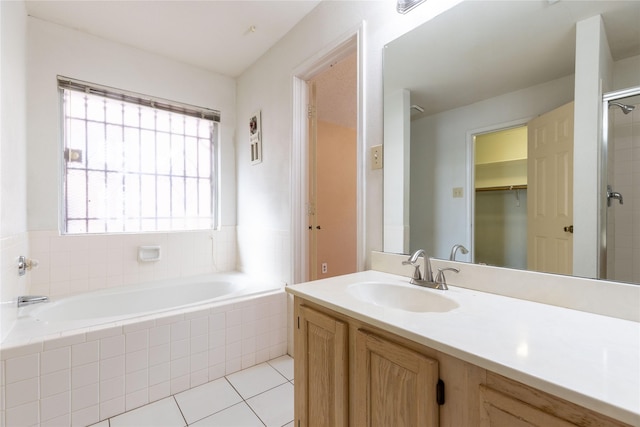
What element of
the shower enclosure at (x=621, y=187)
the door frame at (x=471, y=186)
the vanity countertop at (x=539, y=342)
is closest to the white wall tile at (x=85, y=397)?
the vanity countertop at (x=539, y=342)

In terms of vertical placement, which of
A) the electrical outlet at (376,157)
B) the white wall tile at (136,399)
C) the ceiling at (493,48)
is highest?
the ceiling at (493,48)

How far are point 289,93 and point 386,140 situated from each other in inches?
41.7

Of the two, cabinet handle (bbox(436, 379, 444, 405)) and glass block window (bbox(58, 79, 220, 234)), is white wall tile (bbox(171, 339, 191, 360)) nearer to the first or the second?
glass block window (bbox(58, 79, 220, 234))

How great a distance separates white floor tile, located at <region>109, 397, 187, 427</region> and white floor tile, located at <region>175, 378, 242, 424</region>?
0.13 feet

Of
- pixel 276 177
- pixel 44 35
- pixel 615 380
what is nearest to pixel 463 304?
pixel 615 380

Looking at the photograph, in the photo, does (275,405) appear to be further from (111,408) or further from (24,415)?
(24,415)

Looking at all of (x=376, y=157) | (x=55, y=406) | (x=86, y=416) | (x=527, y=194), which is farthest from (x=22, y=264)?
(x=527, y=194)

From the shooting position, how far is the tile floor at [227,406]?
1.47 meters

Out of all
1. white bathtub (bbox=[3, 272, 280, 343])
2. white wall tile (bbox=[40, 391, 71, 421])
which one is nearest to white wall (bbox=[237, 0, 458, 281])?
white bathtub (bbox=[3, 272, 280, 343])

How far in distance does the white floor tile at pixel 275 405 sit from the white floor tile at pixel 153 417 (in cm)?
39

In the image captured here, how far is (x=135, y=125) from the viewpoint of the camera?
2.49 metres

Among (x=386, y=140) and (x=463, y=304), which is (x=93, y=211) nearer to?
(x=386, y=140)

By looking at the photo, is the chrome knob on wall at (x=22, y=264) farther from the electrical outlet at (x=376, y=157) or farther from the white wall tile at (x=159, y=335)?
the electrical outlet at (x=376, y=157)

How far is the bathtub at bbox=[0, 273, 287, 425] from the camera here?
4.37ft
